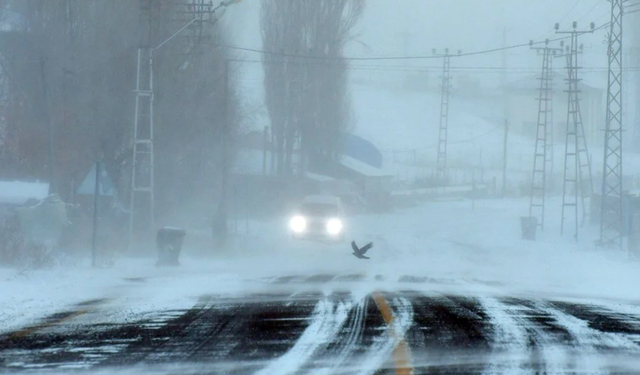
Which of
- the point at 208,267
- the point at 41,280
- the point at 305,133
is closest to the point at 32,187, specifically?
the point at 208,267

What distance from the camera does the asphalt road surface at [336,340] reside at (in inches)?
317

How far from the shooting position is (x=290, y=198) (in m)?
51.8

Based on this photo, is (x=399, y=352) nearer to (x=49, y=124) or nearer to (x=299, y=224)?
(x=299, y=224)

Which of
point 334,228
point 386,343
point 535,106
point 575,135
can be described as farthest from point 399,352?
point 535,106

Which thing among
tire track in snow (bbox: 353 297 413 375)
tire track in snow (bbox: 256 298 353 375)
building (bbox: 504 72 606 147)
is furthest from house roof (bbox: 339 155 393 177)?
tire track in snow (bbox: 353 297 413 375)

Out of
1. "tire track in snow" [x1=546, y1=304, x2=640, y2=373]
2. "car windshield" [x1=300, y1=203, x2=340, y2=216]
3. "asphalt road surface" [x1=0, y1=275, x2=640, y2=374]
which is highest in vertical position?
"car windshield" [x1=300, y1=203, x2=340, y2=216]

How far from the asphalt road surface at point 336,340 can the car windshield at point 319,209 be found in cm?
2032

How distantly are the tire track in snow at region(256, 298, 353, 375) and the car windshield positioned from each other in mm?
19831

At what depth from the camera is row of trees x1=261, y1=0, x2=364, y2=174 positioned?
54.6m

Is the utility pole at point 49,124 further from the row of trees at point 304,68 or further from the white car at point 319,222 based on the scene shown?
the row of trees at point 304,68

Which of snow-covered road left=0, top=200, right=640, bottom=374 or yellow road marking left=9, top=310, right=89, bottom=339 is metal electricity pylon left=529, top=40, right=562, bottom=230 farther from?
yellow road marking left=9, top=310, right=89, bottom=339

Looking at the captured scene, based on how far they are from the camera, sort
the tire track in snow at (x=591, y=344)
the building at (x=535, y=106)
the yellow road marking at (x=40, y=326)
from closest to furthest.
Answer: the tire track in snow at (x=591, y=344) < the yellow road marking at (x=40, y=326) < the building at (x=535, y=106)

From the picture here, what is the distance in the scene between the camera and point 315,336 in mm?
9727

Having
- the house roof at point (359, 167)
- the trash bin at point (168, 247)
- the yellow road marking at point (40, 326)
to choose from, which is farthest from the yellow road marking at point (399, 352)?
the house roof at point (359, 167)
